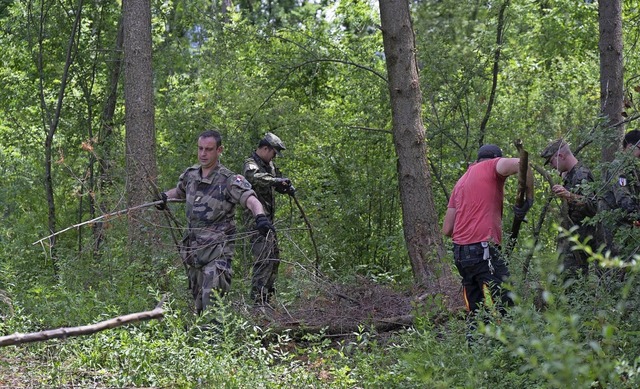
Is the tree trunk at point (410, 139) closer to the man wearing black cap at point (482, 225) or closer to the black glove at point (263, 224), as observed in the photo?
the man wearing black cap at point (482, 225)

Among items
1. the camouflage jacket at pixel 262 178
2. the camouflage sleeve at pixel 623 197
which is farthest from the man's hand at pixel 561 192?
the camouflage jacket at pixel 262 178

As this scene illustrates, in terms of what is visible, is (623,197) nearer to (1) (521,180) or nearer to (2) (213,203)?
(1) (521,180)

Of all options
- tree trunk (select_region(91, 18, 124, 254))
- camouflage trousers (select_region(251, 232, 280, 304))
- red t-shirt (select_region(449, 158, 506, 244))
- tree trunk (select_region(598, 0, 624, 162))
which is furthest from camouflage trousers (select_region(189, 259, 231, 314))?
tree trunk (select_region(91, 18, 124, 254))

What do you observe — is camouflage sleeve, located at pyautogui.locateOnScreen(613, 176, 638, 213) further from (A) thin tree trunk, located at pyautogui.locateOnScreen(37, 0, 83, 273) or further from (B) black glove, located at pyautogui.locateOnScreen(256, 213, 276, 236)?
(A) thin tree trunk, located at pyautogui.locateOnScreen(37, 0, 83, 273)

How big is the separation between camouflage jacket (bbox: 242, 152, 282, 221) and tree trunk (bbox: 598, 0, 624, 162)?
364cm

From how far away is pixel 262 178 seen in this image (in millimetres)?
10492

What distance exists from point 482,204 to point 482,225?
0.17 metres

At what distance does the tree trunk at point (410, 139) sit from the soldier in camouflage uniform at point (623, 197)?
2431mm

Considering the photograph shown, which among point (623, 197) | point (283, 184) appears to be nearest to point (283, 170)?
point (283, 184)

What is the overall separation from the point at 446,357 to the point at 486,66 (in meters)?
7.55

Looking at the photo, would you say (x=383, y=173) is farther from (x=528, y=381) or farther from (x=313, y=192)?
(x=528, y=381)

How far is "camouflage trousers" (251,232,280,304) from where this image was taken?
9.73 meters

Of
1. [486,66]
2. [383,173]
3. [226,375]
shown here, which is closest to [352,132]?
[383,173]

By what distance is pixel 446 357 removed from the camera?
21.2ft
